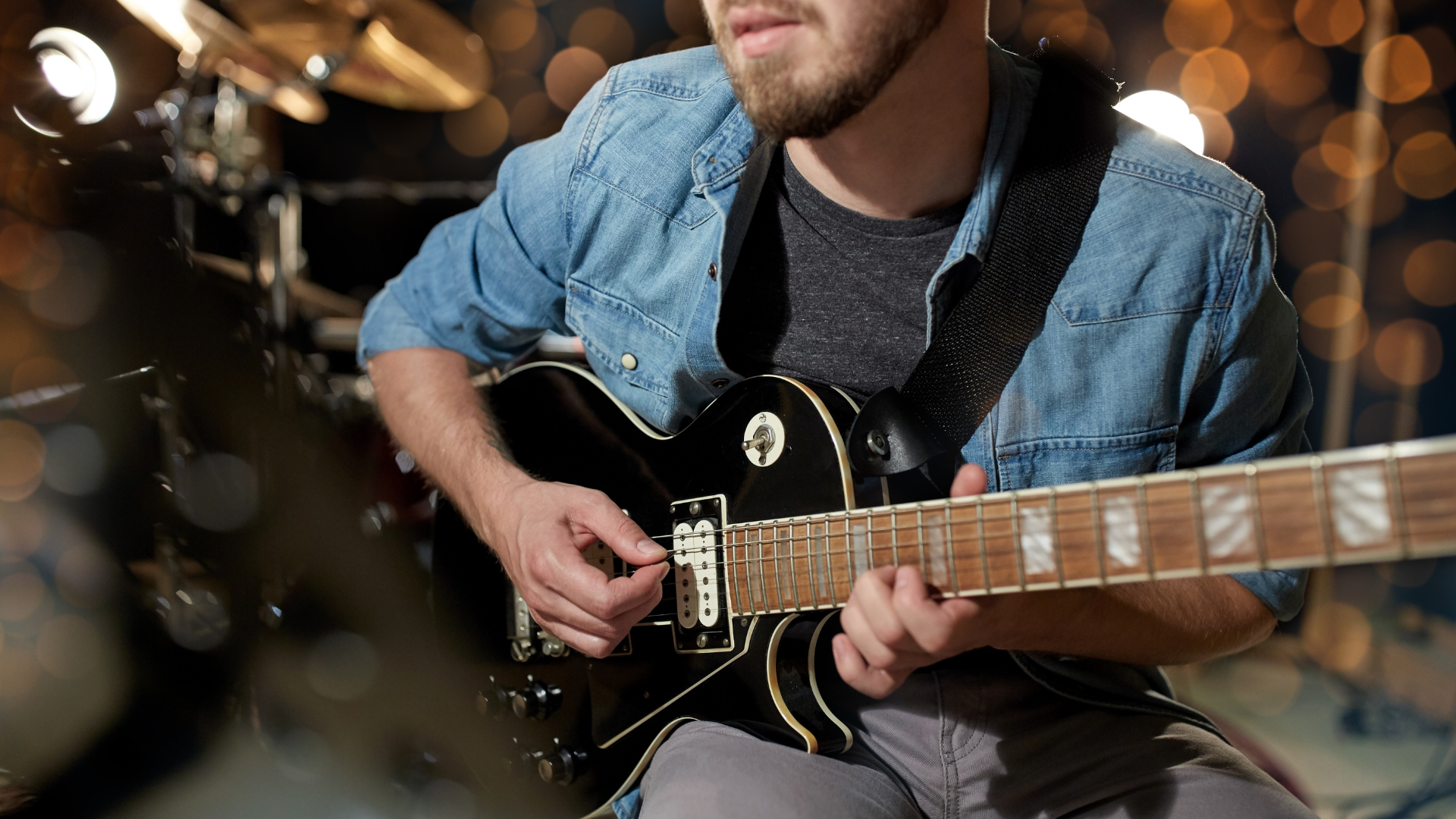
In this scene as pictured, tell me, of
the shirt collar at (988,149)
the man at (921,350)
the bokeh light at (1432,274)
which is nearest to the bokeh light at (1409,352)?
the bokeh light at (1432,274)

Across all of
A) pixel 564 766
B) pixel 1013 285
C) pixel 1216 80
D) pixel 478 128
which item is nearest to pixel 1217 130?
pixel 1216 80

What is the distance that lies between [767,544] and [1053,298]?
0.42 m

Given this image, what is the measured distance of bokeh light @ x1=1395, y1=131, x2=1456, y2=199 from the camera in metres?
2.52

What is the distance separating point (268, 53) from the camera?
2.04 metres

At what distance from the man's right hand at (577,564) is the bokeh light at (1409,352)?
2855mm

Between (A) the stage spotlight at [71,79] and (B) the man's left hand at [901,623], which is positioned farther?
(A) the stage spotlight at [71,79]

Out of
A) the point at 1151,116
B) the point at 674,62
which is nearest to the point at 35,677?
the point at 674,62

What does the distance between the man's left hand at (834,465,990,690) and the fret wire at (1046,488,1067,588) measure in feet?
0.19

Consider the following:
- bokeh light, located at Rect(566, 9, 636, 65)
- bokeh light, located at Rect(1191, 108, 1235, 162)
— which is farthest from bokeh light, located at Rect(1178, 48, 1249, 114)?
bokeh light, located at Rect(566, 9, 636, 65)

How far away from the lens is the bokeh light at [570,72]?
305 cm

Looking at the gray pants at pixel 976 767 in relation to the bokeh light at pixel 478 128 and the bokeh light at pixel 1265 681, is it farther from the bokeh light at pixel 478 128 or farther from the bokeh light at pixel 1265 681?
the bokeh light at pixel 478 128

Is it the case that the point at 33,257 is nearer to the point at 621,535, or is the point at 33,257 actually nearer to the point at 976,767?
the point at 621,535

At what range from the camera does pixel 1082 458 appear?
→ 912 mm

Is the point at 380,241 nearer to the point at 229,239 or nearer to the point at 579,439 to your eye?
the point at 229,239
